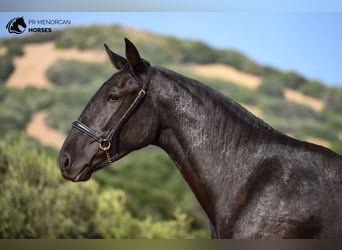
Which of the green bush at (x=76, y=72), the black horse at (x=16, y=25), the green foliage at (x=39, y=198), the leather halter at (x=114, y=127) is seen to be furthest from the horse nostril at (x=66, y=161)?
the green bush at (x=76, y=72)

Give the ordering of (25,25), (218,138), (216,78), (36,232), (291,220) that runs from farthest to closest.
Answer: (216,78)
(36,232)
(25,25)
(218,138)
(291,220)

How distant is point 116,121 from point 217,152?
411mm

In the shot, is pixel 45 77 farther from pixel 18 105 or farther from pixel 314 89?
pixel 314 89

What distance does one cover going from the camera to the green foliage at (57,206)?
4.02 meters

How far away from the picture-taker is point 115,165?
14.1 ft

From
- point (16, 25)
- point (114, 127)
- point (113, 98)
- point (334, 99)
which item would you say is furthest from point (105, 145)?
point (334, 99)

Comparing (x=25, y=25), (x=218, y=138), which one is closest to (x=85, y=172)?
(x=218, y=138)

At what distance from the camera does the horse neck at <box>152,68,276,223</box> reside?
1.76 metres

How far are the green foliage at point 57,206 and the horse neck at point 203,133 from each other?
7.68ft

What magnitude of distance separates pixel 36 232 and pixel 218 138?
2.69 metres

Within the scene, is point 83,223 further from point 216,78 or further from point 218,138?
→ point 218,138

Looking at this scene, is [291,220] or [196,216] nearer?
[291,220]

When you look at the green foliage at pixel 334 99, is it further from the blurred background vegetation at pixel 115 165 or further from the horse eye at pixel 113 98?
the horse eye at pixel 113 98

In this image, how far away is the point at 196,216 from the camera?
4.10 meters
